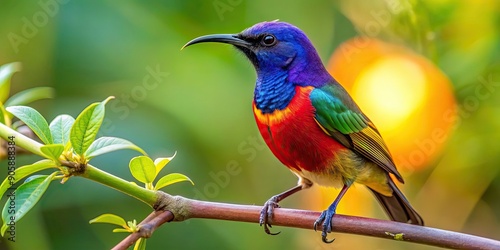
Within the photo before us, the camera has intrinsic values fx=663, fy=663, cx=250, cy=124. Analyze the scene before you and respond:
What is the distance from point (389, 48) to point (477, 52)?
Result: 52 centimetres

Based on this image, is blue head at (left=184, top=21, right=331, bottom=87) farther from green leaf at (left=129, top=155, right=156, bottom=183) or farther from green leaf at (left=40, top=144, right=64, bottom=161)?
green leaf at (left=40, top=144, right=64, bottom=161)

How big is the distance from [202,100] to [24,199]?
7.22 ft

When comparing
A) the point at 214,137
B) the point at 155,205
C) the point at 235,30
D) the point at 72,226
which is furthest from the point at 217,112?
the point at 155,205

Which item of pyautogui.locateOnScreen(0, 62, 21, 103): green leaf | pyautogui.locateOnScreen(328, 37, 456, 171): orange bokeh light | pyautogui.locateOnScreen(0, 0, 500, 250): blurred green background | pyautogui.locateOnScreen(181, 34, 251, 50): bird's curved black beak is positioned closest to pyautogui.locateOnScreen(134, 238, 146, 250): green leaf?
pyautogui.locateOnScreen(0, 62, 21, 103): green leaf

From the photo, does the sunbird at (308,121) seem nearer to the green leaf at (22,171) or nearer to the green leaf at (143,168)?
the green leaf at (143,168)

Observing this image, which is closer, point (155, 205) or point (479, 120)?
point (155, 205)

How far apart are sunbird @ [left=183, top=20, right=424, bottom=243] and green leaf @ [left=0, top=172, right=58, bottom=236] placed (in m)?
1.06

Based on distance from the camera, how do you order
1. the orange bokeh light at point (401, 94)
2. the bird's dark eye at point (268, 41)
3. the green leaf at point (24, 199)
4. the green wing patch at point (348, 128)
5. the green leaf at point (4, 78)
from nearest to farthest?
the green leaf at point (24, 199)
the green leaf at point (4, 78)
the green wing patch at point (348, 128)
the bird's dark eye at point (268, 41)
the orange bokeh light at point (401, 94)

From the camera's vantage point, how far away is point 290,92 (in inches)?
105

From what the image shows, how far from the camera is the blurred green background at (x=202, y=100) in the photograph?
332 centimetres

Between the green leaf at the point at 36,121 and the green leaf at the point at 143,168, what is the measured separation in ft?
0.70

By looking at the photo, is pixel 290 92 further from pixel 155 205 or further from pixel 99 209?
pixel 99 209

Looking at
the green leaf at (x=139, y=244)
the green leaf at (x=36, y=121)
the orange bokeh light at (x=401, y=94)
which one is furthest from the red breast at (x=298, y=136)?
the green leaf at (x=36, y=121)

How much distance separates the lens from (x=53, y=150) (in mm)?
1559
